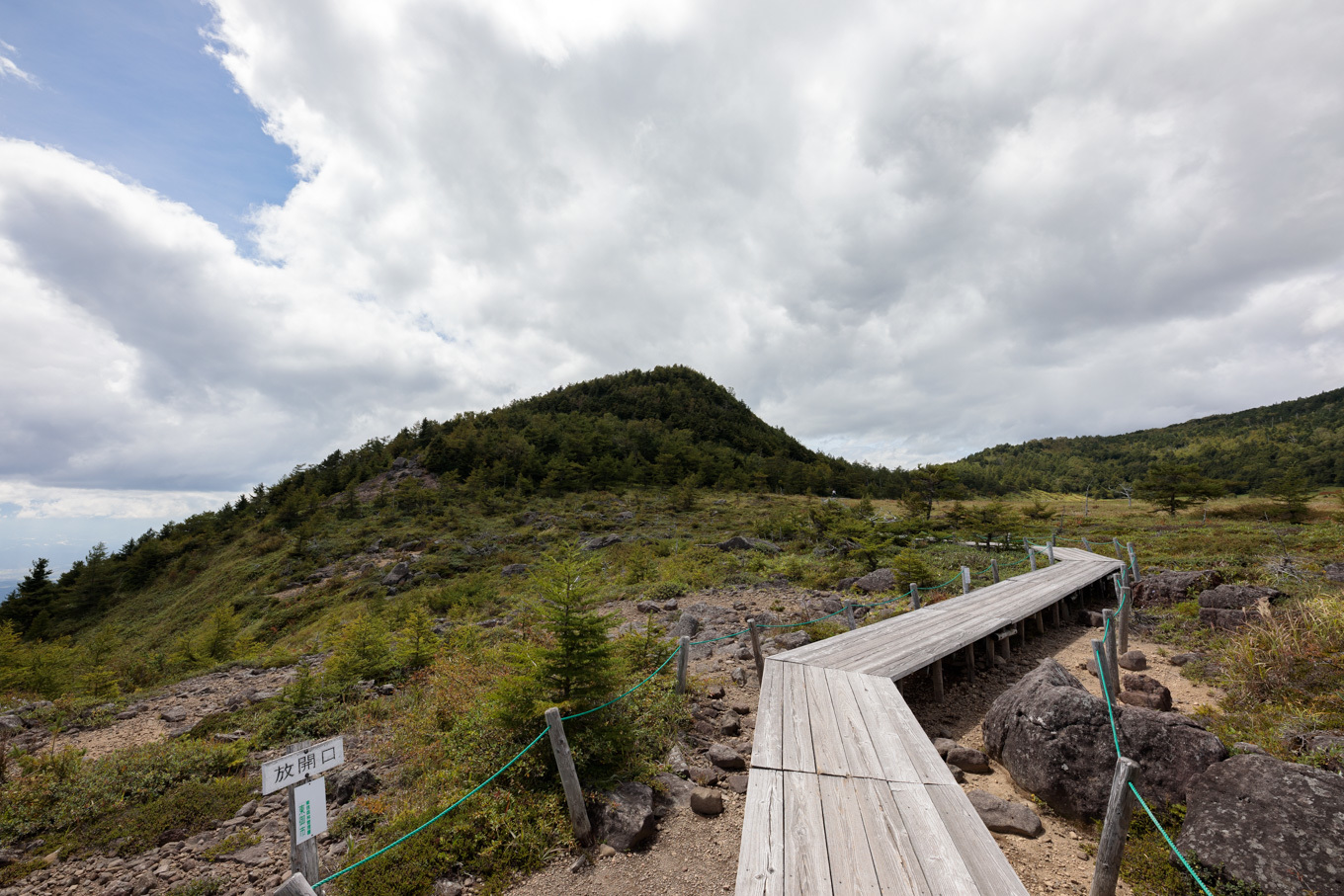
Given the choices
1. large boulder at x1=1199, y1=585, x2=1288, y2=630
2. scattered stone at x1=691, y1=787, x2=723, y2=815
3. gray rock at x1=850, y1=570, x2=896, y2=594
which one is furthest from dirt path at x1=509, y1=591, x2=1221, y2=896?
gray rock at x1=850, y1=570, x2=896, y2=594

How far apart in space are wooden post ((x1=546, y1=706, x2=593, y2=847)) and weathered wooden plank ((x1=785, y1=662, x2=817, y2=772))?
2.12 meters

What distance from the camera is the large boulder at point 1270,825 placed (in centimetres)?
363

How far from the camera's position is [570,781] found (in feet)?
16.0

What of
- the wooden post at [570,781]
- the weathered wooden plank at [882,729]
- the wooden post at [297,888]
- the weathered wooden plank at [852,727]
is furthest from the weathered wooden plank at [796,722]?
the wooden post at [297,888]

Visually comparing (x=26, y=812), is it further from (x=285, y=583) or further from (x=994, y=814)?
(x=285, y=583)

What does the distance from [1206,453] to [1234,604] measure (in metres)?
132

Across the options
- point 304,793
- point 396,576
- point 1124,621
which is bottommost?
point 1124,621

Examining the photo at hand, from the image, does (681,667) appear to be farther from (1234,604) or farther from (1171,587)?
(1171,587)

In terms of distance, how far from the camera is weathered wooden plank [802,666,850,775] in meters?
4.91

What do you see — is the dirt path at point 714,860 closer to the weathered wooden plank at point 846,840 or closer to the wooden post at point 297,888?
the weathered wooden plank at point 846,840

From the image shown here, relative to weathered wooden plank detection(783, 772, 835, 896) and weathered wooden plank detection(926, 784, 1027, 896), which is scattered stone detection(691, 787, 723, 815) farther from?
weathered wooden plank detection(926, 784, 1027, 896)

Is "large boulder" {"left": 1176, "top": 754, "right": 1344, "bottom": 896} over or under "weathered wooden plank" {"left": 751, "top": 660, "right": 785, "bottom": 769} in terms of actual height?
under

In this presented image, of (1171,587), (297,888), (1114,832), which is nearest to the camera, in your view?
(297,888)

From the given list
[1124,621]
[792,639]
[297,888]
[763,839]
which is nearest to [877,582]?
[1124,621]
